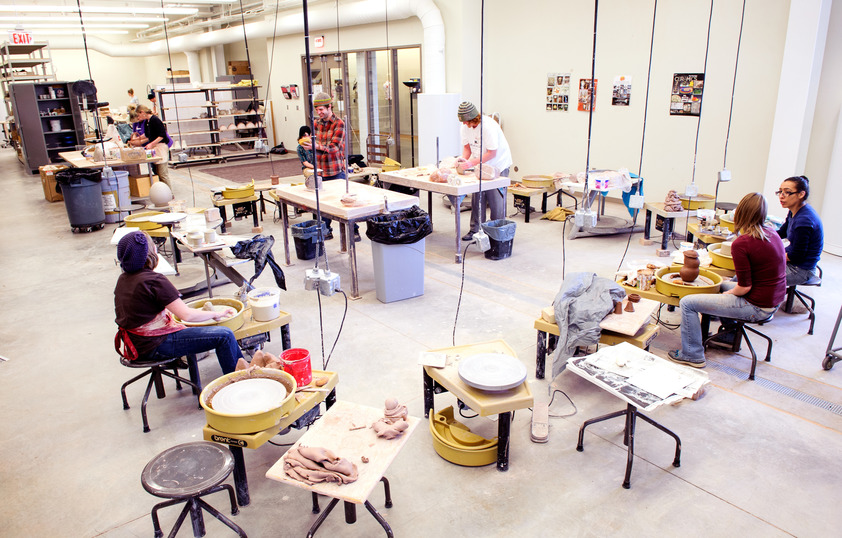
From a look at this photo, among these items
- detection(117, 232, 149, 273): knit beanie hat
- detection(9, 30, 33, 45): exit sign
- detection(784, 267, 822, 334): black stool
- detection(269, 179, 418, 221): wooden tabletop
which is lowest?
detection(784, 267, 822, 334): black stool

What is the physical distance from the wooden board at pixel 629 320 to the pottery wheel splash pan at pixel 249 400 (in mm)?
2375

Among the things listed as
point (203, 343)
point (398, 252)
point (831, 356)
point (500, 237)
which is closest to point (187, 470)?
point (203, 343)

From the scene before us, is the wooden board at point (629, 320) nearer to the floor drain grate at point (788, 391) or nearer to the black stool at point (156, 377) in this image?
the floor drain grate at point (788, 391)

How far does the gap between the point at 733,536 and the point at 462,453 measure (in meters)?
1.57

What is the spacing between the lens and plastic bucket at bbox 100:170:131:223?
33.6ft

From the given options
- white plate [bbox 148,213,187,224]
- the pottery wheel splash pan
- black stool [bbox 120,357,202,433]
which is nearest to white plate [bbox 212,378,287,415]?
the pottery wheel splash pan

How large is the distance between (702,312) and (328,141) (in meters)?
5.43

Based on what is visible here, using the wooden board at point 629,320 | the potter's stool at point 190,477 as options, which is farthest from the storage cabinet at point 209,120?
the potter's stool at point 190,477

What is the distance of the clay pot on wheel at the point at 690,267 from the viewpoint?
16.4ft

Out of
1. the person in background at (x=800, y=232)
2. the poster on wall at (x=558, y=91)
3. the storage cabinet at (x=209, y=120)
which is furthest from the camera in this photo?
the storage cabinet at (x=209, y=120)

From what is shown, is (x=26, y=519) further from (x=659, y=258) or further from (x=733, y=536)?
(x=659, y=258)

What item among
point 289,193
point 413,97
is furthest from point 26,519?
point 413,97

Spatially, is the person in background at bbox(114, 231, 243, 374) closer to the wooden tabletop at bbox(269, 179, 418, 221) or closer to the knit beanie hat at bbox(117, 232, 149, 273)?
the knit beanie hat at bbox(117, 232, 149, 273)

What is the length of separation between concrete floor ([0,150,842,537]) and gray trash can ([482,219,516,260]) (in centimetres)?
97
